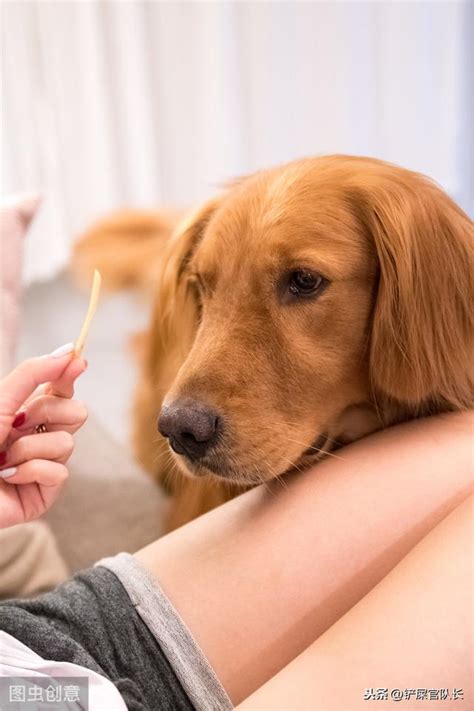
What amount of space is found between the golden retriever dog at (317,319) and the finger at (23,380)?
0.56 feet

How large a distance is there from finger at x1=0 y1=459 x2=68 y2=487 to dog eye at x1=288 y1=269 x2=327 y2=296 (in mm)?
381

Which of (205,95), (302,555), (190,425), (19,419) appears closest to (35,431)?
(19,419)

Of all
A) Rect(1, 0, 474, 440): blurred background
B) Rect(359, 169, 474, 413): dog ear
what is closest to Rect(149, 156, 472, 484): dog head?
Rect(359, 169, 474, 413): dog ear

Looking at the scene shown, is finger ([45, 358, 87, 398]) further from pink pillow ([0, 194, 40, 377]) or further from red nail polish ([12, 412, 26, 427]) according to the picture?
pink pillow ([0, 194, 40, 377])

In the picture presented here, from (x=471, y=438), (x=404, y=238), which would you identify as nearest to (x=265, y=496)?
(x=471, y=438)

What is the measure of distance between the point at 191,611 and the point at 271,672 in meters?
0.11

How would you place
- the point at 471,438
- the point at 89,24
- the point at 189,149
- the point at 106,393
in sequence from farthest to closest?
the point at 189,149 < the point at 89,24 < the point at 106,393 < the point at 471,438

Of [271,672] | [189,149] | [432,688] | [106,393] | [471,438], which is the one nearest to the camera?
[432,688]

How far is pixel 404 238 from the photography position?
101 centimetres

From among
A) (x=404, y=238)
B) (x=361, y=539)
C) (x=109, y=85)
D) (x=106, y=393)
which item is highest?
(x=109, y=85)

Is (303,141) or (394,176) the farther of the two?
(303,141)

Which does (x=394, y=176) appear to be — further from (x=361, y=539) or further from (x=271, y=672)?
(x=271, y=672)

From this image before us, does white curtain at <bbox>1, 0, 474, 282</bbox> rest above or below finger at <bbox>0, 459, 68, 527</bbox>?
above

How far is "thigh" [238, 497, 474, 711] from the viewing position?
71 centimetres
